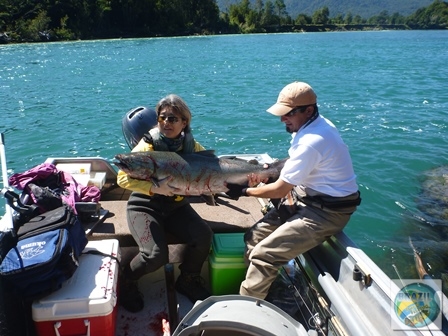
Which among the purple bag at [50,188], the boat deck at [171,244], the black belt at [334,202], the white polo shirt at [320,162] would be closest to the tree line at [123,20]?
the purple bag at [50,188]

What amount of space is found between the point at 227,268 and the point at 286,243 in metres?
0.72

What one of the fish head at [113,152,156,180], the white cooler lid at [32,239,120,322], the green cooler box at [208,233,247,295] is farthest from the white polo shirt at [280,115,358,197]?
the white cooler lid at [32,239,120,322]

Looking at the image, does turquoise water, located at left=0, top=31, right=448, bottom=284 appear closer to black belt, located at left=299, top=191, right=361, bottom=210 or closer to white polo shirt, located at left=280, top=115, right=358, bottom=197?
black belt, located at left=299, top=191, right=361, bottom=210

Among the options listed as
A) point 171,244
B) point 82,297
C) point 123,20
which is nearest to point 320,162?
point 171,244

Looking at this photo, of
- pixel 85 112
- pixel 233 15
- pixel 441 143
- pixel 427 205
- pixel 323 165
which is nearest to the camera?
pixel 323 165

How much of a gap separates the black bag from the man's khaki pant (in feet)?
4.88

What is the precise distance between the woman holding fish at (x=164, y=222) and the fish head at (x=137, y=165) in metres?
0.09

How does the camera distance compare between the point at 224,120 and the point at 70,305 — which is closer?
the point at 70,305

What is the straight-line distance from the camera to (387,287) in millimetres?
3006

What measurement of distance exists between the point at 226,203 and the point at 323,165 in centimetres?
182

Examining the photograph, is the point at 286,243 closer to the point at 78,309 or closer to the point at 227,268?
the point at 227,268

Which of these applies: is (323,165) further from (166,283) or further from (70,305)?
(70,305)

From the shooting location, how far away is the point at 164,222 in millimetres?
4297

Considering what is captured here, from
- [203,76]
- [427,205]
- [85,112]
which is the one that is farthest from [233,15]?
[427,205]
